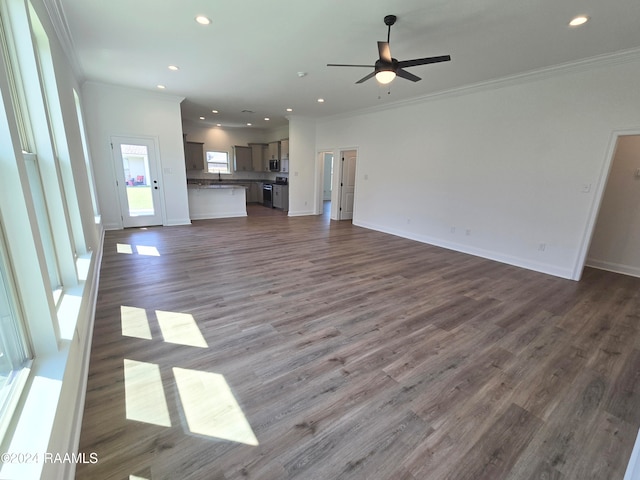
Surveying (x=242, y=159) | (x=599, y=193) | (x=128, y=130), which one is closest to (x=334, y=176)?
(x=242, y=159)

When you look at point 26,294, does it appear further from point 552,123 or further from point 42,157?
point 552,123

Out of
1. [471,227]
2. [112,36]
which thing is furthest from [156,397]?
[471,227]

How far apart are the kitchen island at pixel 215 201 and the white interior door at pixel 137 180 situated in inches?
41.4

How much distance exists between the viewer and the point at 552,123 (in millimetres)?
4098

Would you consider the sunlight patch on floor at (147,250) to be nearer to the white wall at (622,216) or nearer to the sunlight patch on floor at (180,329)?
the sunlight patch on floor at (180,329)

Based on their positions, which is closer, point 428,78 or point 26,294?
point 26,294

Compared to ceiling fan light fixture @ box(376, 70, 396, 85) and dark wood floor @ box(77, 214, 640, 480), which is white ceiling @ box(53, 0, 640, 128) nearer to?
ceiling fan light fixture @ box(376, 70, 396, 85)

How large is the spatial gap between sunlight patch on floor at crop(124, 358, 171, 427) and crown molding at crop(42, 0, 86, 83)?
3431 mm

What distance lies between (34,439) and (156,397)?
0.86 m

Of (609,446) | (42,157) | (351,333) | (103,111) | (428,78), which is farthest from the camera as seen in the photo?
(103,111)

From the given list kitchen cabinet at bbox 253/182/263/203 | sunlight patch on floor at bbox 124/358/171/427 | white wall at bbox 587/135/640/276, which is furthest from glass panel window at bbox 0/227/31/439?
kitchen cabinet at bbox 253/182/263/203

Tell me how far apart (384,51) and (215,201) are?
21.0ft

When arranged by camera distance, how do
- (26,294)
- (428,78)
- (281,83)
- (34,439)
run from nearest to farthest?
(34,439) → (26,294) → (428,78) → (281,83)

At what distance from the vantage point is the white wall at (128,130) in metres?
5.65
